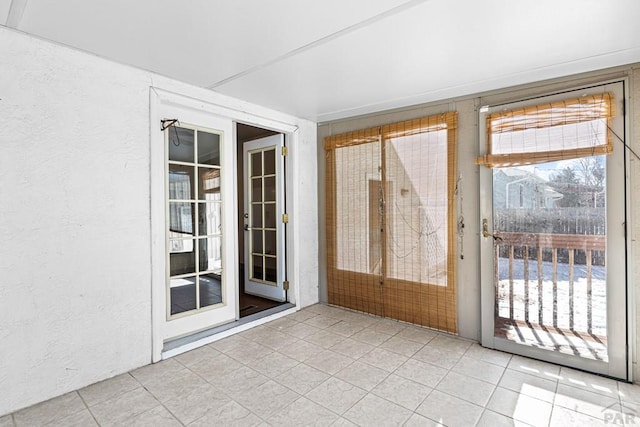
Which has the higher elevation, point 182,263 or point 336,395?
point 182,263

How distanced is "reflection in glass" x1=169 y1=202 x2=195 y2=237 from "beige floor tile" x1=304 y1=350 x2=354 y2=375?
5.48 feet

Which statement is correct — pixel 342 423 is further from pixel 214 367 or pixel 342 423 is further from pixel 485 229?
pixel 485 229

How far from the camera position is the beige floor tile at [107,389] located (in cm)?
221

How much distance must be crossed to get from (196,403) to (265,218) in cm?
264

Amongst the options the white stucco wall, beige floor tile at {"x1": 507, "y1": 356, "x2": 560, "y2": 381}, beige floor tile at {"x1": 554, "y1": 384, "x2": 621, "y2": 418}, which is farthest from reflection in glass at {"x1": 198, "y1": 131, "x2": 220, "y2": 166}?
beige floor tile at {"x1": 554, "y1": 384, "x2": 621, "y2": 418}

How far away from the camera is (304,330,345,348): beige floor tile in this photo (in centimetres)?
314

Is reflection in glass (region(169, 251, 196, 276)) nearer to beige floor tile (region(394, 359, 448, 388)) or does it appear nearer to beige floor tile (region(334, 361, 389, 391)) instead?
beige floor tile (region(334, 361, 389, 391))

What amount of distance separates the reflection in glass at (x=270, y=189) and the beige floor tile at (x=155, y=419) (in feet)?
9.09

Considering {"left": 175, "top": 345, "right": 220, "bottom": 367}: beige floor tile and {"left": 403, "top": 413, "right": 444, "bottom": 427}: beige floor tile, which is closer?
{"left": 403, "top": 413, "right": 444, "bottom": 427}: beige floor tile

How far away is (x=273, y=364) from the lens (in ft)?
8.92

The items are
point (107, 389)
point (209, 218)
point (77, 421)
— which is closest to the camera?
point (77, 421)

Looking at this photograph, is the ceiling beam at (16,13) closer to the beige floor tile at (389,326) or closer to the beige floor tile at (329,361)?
the beige floor tile at (329,361)

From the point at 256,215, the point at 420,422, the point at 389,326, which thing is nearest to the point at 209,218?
the point at 256,215

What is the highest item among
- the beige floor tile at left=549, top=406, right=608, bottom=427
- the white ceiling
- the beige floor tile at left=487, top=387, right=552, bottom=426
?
the white ceiling
